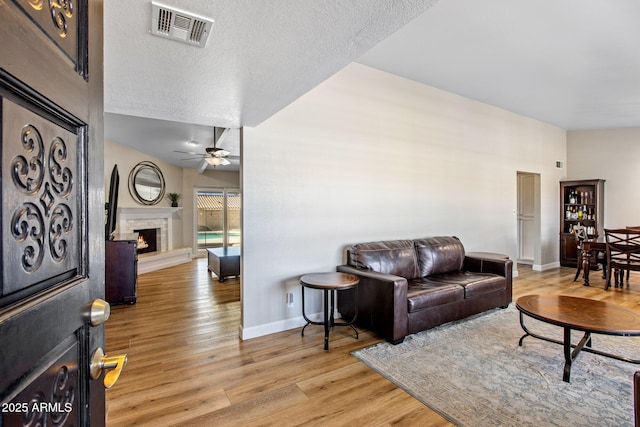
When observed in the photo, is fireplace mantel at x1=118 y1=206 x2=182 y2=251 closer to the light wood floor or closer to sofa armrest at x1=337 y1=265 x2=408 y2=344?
the light wood floor

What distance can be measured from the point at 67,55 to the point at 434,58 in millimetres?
3960

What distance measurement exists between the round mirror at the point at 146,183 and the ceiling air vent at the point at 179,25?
20.5 ft

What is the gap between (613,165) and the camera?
641 cm

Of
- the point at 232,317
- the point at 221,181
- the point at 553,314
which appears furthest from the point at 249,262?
the point at 221,181

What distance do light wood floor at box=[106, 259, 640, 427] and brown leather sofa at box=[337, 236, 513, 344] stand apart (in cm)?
33

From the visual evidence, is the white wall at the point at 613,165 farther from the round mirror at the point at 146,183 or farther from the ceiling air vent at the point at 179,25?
the round mirror at the point at 146,183

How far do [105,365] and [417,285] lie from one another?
3.12 metres

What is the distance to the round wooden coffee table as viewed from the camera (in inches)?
85.0

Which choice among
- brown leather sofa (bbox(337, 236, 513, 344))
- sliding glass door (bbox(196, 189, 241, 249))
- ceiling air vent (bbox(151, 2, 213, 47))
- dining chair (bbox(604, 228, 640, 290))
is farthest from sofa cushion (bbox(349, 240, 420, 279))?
sliding glass door (bbox(196, 189, 241, 249))

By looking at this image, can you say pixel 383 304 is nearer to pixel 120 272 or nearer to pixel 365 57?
pixel 365 57

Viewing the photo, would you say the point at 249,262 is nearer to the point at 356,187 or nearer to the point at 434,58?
the point at 356,187

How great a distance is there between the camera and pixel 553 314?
241cm

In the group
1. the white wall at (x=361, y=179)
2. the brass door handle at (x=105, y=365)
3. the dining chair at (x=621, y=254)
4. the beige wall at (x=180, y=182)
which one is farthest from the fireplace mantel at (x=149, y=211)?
the dining chair at (x=621, y=254)

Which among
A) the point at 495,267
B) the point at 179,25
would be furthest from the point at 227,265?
the point at 179,25
